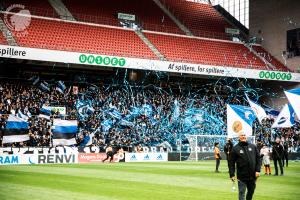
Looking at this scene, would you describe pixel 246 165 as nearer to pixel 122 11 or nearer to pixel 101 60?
pixel 101 60

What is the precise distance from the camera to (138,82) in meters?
48.0

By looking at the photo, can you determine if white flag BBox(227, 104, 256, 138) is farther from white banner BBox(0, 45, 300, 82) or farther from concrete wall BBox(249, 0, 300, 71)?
concrete wall BBox(249, 0, 300, 71)

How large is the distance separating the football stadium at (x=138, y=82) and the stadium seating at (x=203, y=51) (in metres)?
0.16

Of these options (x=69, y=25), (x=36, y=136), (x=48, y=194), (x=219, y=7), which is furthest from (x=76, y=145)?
(x=219, y=7)

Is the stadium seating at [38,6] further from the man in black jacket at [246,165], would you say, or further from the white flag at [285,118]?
the man in black jacket at [246,165]

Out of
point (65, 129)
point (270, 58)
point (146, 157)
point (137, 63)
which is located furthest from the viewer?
point (270, 58)

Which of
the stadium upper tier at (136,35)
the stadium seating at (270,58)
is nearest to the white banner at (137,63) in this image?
the stadium upper tier at (136,35)

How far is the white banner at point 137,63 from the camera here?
129 ft

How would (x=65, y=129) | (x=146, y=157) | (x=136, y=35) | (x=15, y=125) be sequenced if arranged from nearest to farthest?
(x=15, y=125) < (x=65, y=129) < (x=146, y=157) < (x=136, y=35)

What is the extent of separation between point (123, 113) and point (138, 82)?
5769mm

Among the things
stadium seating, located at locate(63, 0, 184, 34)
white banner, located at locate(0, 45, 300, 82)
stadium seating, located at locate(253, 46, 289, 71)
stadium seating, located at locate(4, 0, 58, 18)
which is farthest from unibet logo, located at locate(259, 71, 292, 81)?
stadium seating, located at locate(4, 0, 58, 18)

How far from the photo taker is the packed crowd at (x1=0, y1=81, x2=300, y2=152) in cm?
3916

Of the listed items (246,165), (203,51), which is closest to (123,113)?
(203,51)

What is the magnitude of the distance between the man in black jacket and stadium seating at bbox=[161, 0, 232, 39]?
1739 inches
